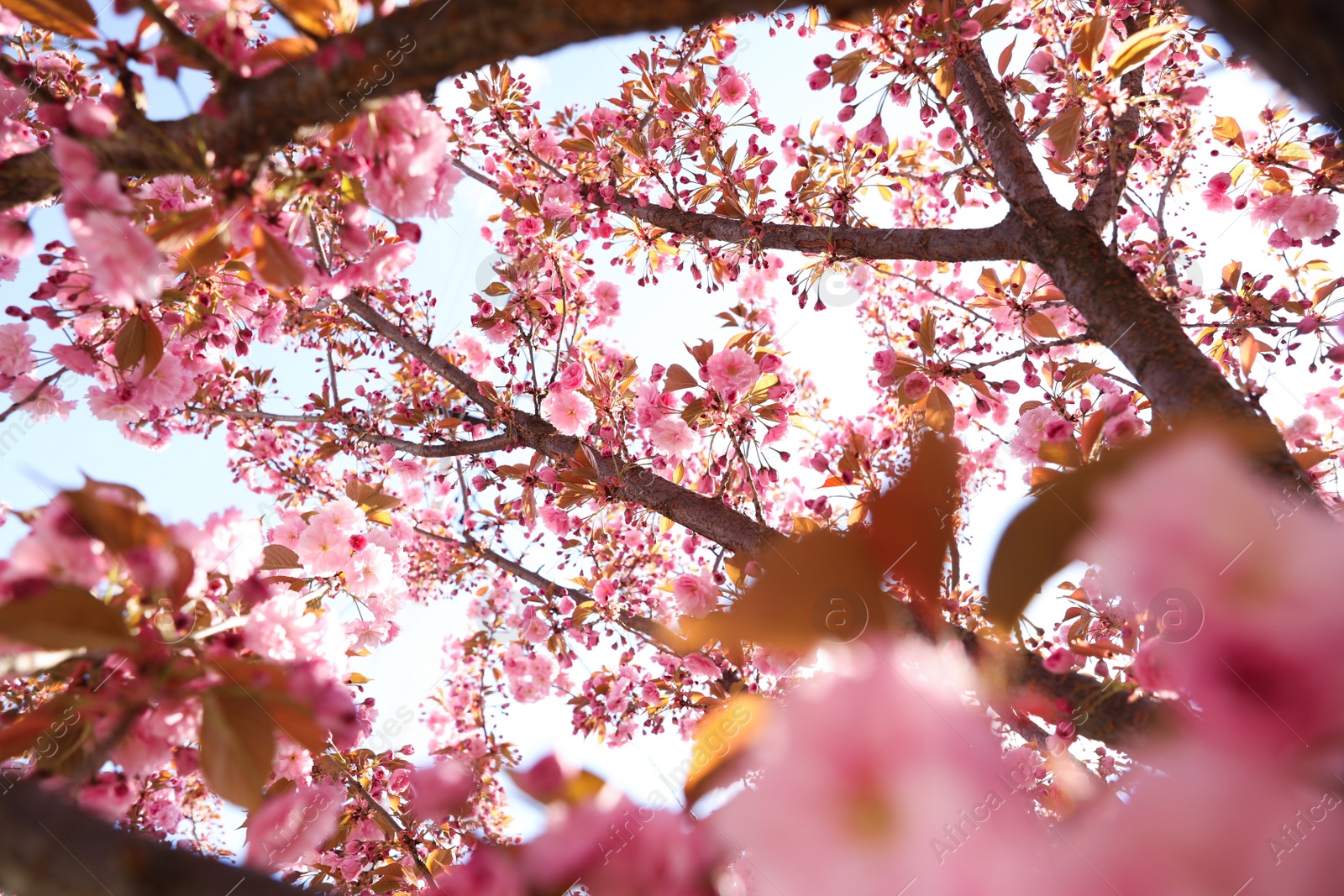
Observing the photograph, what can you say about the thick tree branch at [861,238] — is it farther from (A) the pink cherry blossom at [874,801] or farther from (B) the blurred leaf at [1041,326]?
(A) the pink cherry blossom at [874,801]

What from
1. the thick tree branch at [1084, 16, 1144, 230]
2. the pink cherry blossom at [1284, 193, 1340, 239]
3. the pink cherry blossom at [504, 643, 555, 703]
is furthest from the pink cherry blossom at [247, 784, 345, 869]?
the pink cherry blossom at [504, 643, 555, 703]

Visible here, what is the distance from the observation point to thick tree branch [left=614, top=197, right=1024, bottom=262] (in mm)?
1526

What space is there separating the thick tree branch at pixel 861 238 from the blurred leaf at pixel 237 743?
1.67 metres

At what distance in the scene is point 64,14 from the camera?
26.4 inches

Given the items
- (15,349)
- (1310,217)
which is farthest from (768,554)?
(1310,217)

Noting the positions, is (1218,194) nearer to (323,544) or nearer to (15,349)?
(323,544)

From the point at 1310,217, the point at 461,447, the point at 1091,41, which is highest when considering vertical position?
the point at 461,447

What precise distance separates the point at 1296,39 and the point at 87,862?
76 centimetres

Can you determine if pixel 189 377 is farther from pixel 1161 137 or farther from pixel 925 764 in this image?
pixel 1161 137

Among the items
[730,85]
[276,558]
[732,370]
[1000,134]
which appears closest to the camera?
[276,558]

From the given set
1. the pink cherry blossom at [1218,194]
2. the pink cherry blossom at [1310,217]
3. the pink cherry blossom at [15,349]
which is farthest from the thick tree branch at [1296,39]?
the pink cherry blossom at [1218,194]

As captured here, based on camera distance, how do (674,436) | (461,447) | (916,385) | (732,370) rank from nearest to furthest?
(916,385), (732,370), (674,436), (461,447)

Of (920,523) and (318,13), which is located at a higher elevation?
(318,13)

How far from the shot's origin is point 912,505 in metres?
0.35
